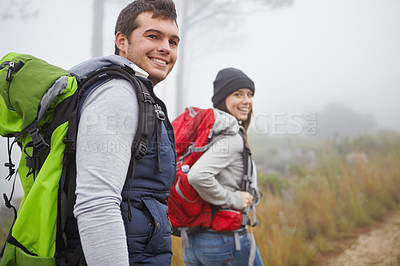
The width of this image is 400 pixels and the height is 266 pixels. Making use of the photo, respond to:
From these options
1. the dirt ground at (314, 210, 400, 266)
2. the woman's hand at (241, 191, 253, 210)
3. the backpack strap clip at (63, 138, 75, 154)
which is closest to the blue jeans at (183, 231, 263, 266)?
the woman's hand at (241, 191, 253, 210)

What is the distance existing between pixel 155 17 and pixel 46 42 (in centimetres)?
248

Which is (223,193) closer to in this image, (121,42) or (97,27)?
(121,42)

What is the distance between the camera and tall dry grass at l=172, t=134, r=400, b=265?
13.4ft

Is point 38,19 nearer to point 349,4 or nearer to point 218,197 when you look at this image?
point 218,197

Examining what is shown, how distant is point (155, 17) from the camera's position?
1378 mm

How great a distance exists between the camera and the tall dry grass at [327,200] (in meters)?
4.09

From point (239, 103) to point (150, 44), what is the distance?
1.38 metres

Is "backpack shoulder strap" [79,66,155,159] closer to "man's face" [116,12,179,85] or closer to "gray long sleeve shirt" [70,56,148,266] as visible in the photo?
"gray long sleeve shirt" [70,56,148,266]

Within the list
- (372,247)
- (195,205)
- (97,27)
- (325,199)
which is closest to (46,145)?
(195,205)

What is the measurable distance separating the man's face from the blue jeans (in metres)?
1.20

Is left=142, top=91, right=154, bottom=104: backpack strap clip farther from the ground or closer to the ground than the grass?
farther from the ground

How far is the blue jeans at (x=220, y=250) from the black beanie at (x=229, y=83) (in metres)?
1.12

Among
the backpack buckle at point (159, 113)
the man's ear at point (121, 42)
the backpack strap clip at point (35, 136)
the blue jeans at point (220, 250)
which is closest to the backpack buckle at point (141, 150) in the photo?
the backpack buckle at point (159, 113)

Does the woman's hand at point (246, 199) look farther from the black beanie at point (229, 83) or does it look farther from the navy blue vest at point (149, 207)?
the navy blue vest at point (149, 207)
